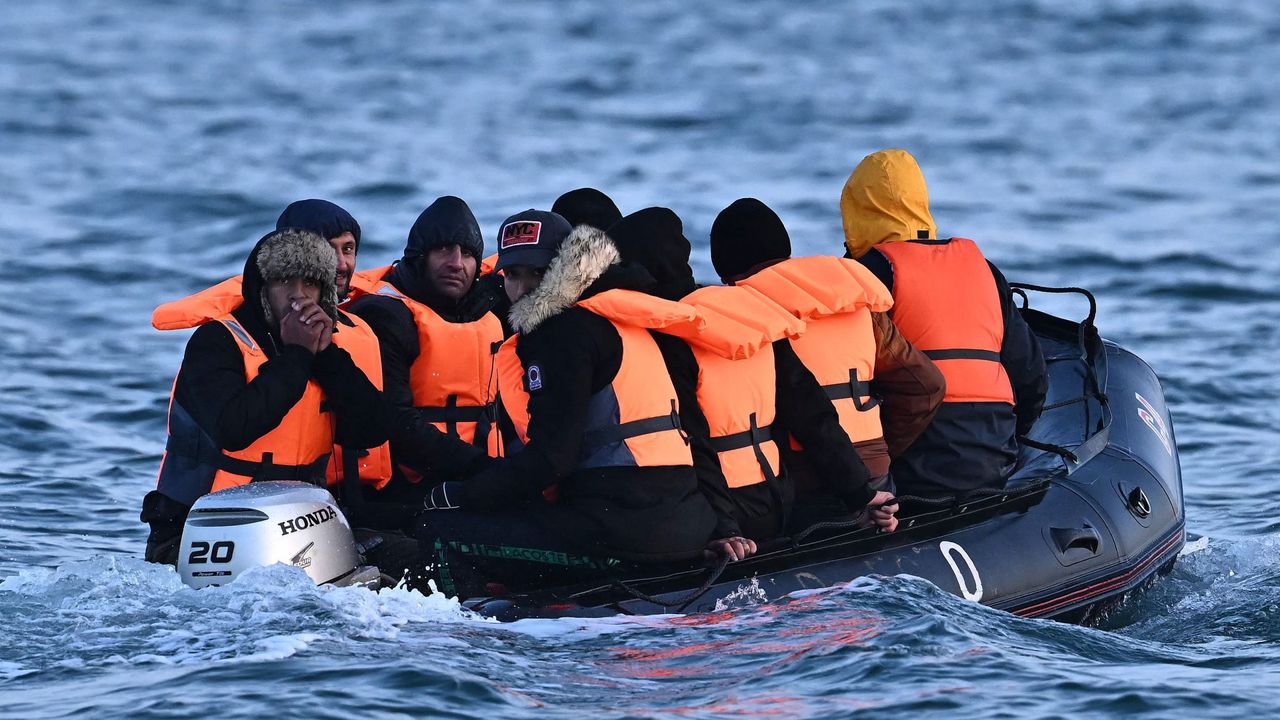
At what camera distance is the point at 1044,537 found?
6.61 metres

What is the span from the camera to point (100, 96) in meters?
22.2

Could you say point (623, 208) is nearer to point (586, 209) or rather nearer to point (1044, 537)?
point (586, 209)

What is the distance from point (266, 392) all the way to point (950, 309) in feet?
8.06

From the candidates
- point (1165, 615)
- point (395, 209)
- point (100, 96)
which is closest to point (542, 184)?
point (395, 209)

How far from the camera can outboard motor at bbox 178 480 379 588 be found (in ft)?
18.3

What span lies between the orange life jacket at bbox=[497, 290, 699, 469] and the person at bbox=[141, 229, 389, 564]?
2.41 ft

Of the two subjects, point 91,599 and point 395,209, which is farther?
point 395,209

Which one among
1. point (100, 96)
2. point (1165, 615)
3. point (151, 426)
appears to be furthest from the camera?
point (100, 96)

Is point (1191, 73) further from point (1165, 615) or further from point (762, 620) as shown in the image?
point (762, 620)

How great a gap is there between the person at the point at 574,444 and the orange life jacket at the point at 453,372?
0.82 meters

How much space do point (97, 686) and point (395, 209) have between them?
477 inches

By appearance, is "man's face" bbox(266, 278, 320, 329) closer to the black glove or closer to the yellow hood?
the black glove

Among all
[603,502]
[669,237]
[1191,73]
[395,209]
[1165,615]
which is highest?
[1191,73]

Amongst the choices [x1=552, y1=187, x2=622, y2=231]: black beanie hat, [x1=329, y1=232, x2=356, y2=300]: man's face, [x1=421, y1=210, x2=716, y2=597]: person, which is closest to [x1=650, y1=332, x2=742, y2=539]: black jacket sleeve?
A: [x1=421, y1=210, x2=716, y2=597]: person
